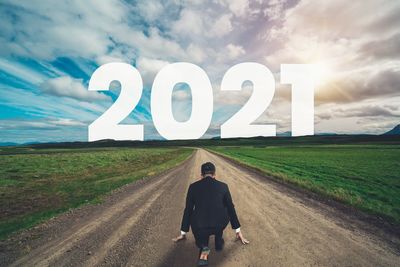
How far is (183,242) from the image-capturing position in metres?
5.73

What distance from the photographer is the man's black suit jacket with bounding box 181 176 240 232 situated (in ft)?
15.4

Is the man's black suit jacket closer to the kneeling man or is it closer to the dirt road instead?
the kneeling man

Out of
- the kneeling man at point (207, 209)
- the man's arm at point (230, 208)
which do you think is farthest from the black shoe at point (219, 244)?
the man's arm at point (230, 208)

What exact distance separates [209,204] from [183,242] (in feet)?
5.76

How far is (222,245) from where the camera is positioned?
517cm

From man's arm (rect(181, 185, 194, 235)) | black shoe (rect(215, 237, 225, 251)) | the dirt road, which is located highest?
man's arm (rect(181, 185, 194, 235))

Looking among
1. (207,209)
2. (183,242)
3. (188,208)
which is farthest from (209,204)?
(183,242)

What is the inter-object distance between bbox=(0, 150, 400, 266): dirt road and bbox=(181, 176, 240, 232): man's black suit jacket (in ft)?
2.72

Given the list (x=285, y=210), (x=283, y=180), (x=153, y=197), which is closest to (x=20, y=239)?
(x=153, y=197)

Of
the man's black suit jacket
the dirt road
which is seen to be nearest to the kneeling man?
the man's black suit jacket

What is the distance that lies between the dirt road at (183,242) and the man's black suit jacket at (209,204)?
0.83 meters

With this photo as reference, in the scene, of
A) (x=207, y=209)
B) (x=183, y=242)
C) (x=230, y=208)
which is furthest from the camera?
(x=183, y=242)

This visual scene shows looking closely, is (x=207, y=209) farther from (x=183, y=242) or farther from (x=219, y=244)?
(x=183, y=242)

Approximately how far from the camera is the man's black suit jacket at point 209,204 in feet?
15.4
